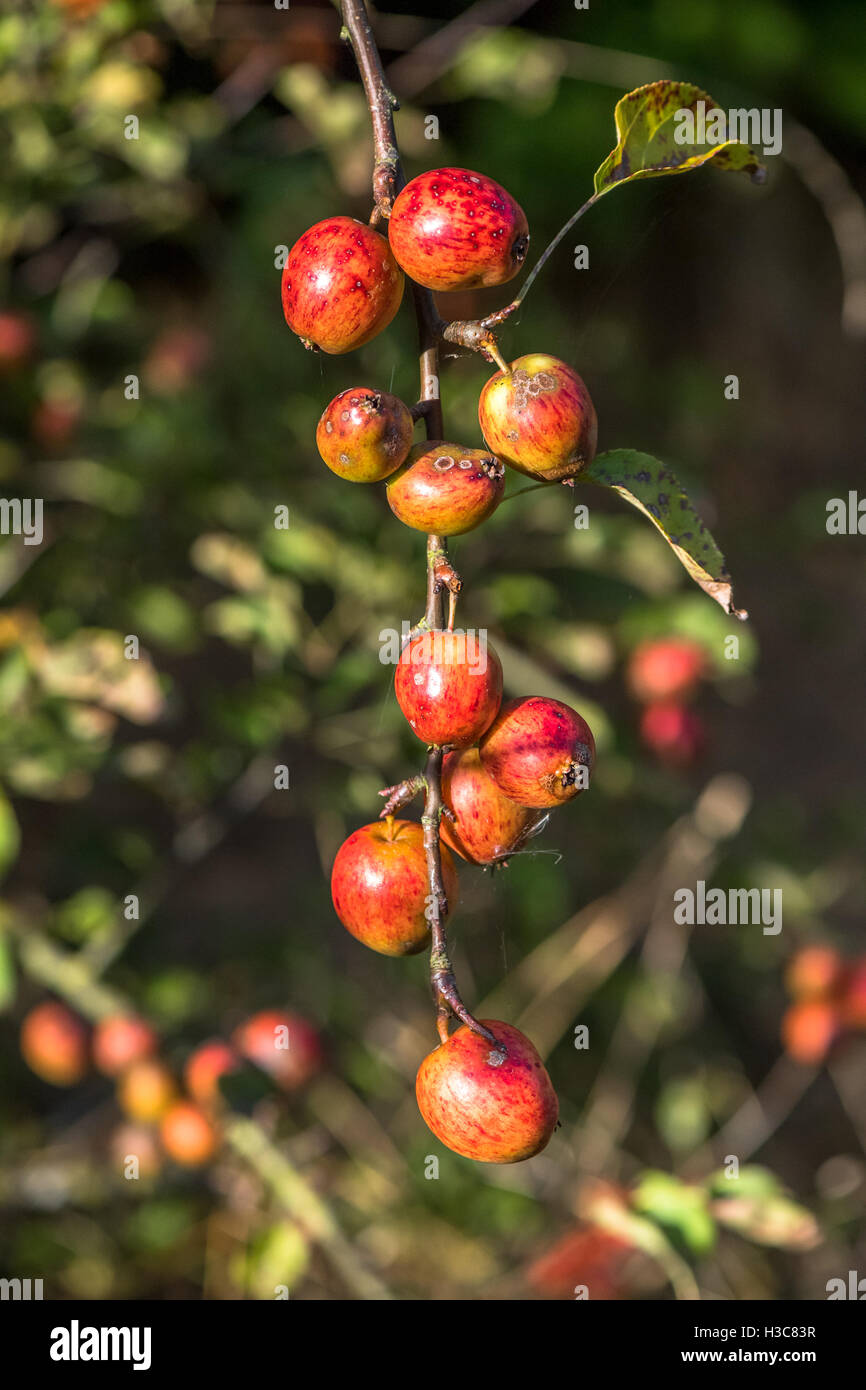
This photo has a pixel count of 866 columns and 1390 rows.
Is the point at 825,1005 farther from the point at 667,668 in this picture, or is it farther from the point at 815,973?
the point at 667,668

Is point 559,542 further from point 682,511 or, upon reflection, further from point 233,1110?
point 682,511

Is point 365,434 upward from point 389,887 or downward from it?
upward

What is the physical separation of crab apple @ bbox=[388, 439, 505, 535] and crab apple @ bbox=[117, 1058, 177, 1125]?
1.18 m

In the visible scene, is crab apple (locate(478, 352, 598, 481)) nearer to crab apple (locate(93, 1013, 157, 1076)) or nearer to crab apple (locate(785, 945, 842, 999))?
crab apple (locate(93, 1013, 157, 1076))

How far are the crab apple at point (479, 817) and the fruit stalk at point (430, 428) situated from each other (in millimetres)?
31

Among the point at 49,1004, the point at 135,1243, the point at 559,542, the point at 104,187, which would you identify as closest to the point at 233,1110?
the point at 49,1004

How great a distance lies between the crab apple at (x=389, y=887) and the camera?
2.01ft

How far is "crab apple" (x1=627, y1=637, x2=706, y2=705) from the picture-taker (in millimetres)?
1773

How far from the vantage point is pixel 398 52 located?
160 cm

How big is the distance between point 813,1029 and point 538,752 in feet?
4.66

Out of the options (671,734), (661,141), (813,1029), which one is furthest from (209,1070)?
(661,141)

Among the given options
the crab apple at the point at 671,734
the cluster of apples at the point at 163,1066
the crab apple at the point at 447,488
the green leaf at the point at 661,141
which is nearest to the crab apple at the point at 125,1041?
the cluster of apples at the point at 163,1066

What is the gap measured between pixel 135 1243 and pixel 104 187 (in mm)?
1616

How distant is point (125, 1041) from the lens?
152 cm
